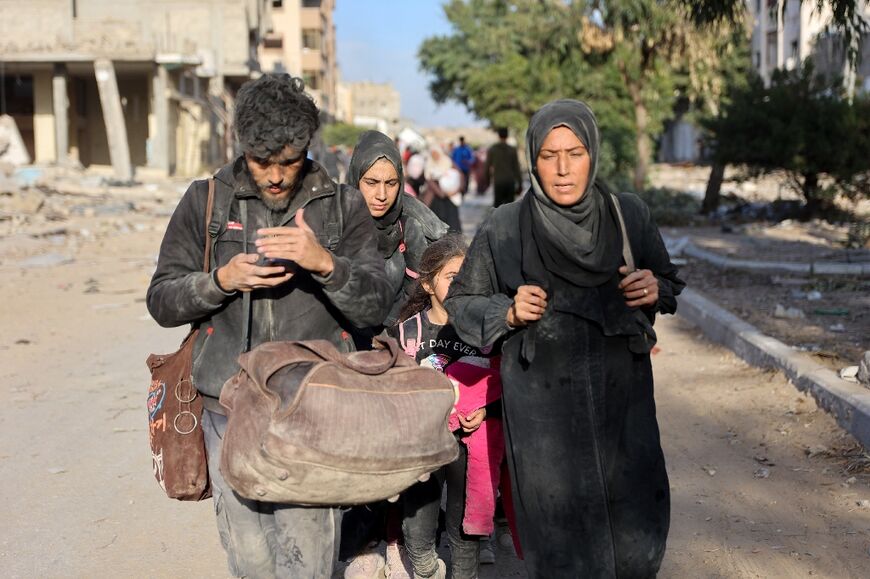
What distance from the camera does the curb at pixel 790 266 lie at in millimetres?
12086

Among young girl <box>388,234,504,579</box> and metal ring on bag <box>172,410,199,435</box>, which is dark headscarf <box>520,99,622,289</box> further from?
metal ring on bag <box>172,410,199,435</box>

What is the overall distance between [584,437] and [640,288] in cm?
47

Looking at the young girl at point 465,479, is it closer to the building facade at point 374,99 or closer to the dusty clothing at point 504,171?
the dusty clothing at point 504,171

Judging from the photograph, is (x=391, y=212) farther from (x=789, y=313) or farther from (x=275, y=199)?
(x=789, y=313)

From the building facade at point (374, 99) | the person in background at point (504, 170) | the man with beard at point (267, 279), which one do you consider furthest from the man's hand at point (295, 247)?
the building facade at point (374, 99)

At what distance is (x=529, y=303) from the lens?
308cm

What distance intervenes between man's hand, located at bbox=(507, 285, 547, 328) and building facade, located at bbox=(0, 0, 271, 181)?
1297 inches

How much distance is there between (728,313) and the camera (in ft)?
32.6

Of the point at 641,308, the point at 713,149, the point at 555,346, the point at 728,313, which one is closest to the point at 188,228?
the point at 555,346

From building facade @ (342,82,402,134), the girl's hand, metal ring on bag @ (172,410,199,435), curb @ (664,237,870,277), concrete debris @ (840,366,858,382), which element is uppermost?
building facade @ (342,82,402,134)

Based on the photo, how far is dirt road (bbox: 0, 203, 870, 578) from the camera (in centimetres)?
462

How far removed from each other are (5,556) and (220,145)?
44.9 meters

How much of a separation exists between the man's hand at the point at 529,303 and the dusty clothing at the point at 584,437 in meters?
0.12

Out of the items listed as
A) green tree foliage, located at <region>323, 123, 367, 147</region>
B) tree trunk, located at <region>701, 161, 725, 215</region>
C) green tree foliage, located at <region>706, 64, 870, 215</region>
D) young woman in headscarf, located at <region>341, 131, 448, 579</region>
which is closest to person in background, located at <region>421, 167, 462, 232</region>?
young woman in headscarf, located at <region>341, 131, 448, 579</region>
